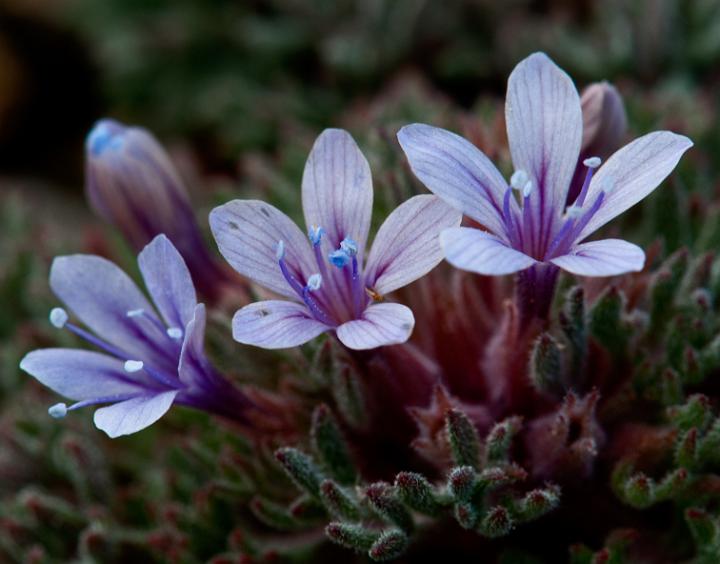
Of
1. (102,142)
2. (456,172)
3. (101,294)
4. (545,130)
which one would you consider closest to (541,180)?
(545,130)

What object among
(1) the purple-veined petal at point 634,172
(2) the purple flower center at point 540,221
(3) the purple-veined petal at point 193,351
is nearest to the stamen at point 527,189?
(2) the purple flower center at point 540,221

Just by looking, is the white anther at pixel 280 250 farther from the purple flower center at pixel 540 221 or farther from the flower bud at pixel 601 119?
the flower bud at pixel 601 119

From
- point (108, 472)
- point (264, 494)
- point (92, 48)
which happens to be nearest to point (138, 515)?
point (108, 472)

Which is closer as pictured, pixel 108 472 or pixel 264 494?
pixel 264 494

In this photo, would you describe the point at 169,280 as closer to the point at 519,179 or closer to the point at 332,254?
the point at 332,254

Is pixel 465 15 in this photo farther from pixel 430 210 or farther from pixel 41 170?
pixel 430 210

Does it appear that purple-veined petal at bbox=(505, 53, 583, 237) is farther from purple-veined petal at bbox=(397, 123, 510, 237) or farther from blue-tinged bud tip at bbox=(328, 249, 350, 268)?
blue-tinged bud tip at bbox=(328, 249, 350, 268)
